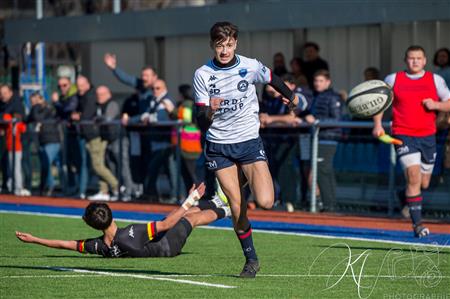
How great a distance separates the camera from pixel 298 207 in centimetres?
1819

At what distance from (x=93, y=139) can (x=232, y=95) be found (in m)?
10.7

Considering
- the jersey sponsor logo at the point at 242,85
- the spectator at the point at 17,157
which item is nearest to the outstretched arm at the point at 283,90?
the jersey sponsor logo at the point at 242,85

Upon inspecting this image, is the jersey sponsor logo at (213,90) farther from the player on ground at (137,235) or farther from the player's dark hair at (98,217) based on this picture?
the player's dark hair at (98,217)

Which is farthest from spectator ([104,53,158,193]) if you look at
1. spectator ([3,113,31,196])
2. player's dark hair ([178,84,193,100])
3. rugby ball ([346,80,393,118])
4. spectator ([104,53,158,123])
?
rugby ball ([346,80,393,118])

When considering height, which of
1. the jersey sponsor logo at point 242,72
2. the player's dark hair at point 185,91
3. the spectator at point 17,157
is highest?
the jersey sponsor logo at point 242,72

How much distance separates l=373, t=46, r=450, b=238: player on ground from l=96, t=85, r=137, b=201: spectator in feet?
23.3

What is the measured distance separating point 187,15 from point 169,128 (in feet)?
11.1

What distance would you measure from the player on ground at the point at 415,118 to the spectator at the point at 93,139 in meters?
7.49

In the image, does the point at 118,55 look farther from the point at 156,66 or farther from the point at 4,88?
the point at 4,88

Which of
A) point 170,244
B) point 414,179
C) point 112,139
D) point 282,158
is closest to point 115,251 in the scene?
point 170,244

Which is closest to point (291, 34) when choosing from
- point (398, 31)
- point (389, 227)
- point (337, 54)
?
point (337, 54)

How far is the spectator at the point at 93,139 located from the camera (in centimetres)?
2052

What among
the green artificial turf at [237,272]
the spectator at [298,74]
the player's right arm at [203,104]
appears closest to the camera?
the green artificial turf at [237,272]

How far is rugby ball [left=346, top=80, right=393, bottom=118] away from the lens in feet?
45.5
